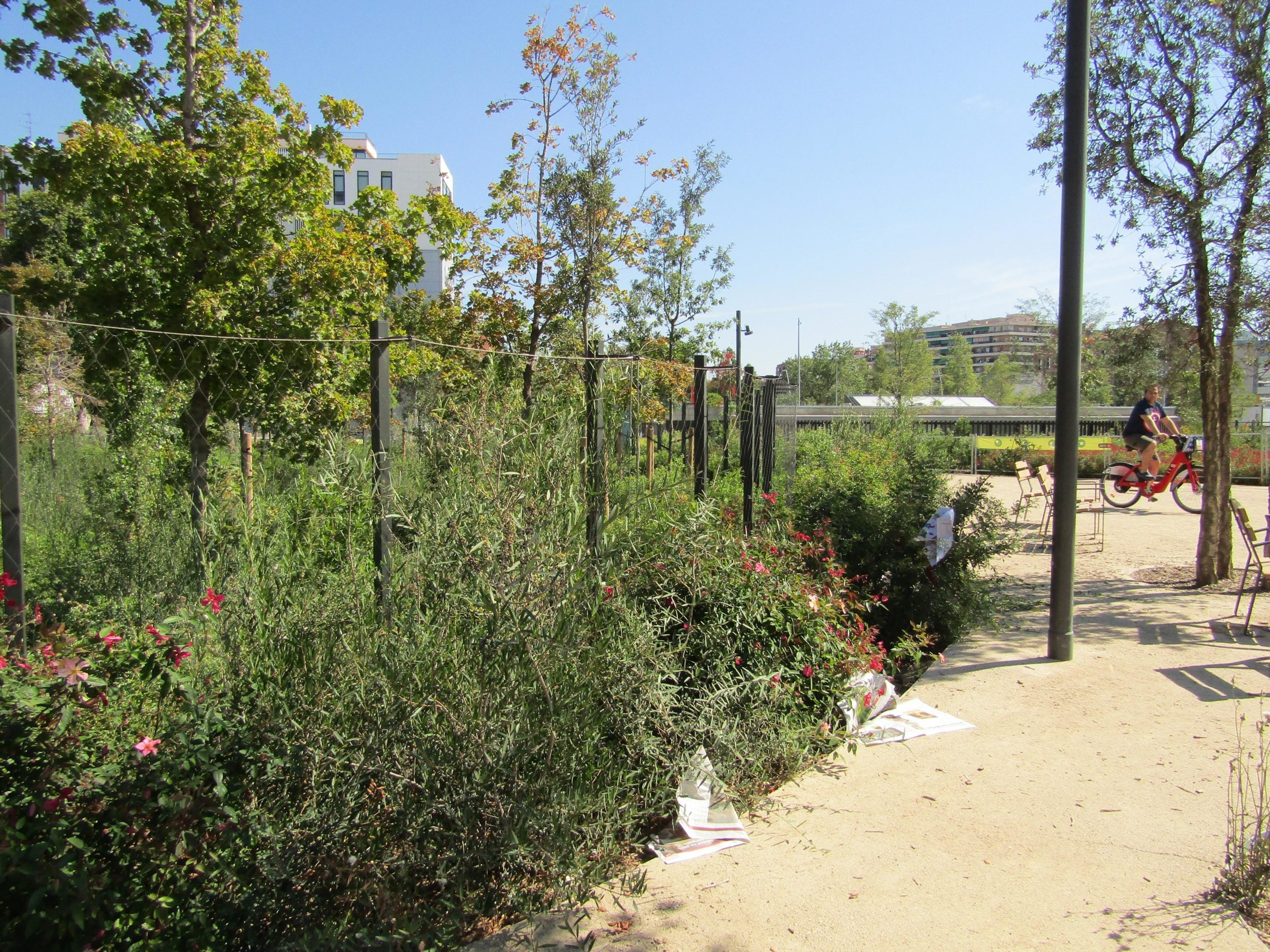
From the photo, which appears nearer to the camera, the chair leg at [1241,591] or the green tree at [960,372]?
the chair leg at [1241,591]

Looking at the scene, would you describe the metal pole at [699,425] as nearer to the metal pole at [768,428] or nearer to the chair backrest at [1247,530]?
the metal pole at [768,428]

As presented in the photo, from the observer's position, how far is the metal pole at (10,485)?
292 centimetres

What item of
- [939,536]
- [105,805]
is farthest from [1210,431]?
[105,805]

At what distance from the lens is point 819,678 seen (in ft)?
12.6

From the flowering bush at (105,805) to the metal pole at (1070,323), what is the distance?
15.3 feet

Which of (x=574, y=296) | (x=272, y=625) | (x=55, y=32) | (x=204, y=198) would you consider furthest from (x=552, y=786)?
(x=574, y=296)

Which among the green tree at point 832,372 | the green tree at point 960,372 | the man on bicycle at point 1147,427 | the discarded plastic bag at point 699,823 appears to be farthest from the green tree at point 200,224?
the green tree at point 960,372

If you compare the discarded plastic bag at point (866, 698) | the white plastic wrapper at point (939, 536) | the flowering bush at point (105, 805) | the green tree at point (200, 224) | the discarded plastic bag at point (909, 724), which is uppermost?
the green tree at point (200, 224)

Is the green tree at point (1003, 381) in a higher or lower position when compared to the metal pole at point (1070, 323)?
higher

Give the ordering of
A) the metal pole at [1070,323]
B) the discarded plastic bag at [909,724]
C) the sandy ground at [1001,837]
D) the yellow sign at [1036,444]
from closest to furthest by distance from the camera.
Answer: the sandy ground at [1001,837]
the discarded plastic bag at [909,724]
the metal pole at [1070,323]
the yellow sign at [1036,444]

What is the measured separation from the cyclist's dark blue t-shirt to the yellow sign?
3.28m

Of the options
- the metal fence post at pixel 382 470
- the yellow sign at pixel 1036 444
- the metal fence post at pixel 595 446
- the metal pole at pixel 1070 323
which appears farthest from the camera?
the yellow sign at pixel 1036 444

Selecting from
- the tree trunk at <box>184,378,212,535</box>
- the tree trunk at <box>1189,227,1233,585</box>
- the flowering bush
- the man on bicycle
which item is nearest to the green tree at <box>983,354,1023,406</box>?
the man on bicycle

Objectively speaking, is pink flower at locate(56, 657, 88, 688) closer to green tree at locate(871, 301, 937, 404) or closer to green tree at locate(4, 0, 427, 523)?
green tree at locate(4, 0, 427, 523)
